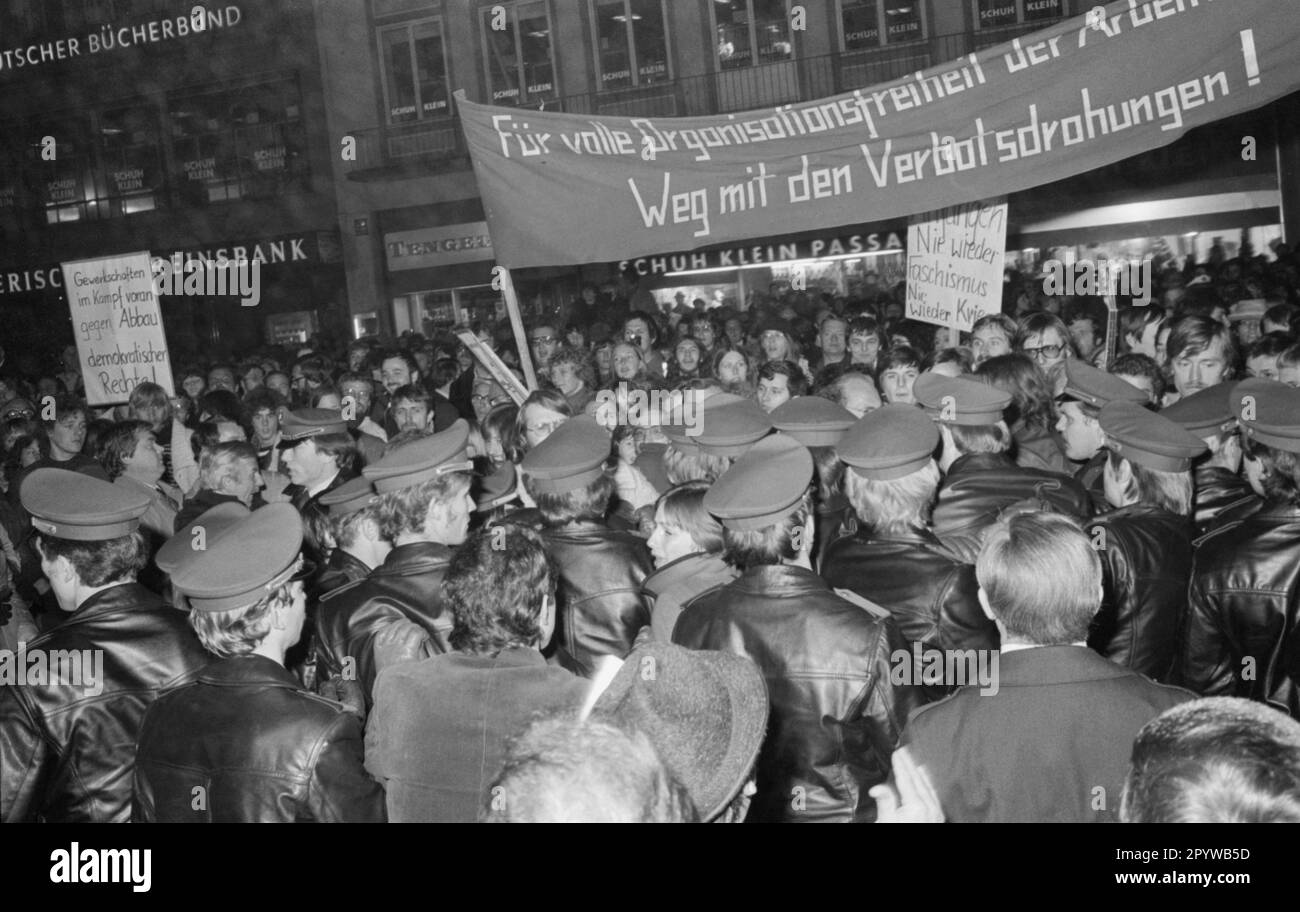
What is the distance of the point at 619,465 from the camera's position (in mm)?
5000

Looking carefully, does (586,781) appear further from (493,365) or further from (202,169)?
(202,169)

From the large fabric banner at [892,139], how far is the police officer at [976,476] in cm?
175

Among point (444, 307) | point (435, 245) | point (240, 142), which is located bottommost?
point (444, 307)

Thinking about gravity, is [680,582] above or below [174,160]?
below

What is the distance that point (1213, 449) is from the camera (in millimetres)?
4344

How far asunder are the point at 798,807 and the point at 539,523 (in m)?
1.71

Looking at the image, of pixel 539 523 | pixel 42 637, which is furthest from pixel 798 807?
pixel 42 637

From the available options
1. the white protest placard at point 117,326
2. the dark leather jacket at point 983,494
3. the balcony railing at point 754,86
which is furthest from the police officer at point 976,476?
the balcony railing at point 754,86

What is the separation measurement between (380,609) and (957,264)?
482 cm

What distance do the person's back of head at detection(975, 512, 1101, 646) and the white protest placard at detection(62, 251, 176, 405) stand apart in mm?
6146

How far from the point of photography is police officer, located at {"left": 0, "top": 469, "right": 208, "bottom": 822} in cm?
290

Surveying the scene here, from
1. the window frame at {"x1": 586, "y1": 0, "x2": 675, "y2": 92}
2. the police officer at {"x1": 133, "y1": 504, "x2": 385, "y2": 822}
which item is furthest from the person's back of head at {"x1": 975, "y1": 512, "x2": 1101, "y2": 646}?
the window frame at {"x1": 586, "y1": 0, "x2": 675, "y2": 92}

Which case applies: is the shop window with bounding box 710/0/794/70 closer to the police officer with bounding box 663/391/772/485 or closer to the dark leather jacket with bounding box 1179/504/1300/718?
the police officer with bounding box 663/391/772/485

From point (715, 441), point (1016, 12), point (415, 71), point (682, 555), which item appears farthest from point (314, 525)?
point (415, 71)
